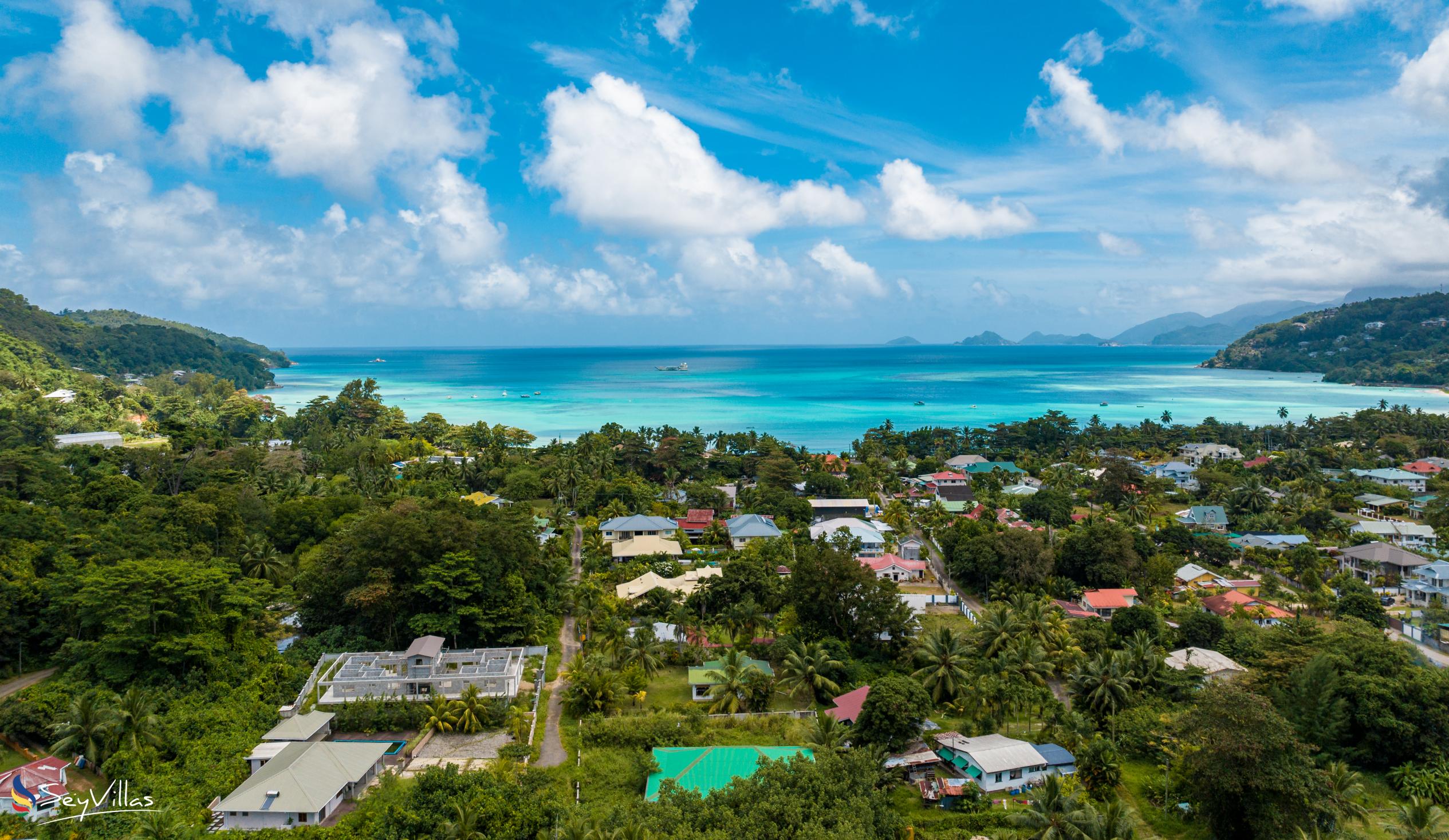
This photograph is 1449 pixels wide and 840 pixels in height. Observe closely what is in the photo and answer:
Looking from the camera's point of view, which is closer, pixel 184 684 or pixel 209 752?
pixel 209 752

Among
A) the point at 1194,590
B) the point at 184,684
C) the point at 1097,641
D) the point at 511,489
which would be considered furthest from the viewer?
the point at 511,489

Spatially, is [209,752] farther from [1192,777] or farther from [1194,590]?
[1194,590]

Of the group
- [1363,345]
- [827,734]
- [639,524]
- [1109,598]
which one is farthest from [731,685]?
[1363,345]

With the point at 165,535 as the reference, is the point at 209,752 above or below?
below

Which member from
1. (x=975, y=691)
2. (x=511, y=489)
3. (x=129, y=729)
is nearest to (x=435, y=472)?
(x=511, y=489)

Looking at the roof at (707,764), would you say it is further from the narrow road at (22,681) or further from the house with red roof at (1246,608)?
the house with red roof at (1246,608)

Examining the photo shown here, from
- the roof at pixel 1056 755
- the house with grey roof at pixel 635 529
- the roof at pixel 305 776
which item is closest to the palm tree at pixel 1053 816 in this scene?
the roof at pixel 1056 755

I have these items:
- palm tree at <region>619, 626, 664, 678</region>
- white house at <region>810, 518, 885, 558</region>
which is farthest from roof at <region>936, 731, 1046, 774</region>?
white house at <region>810, 518, 885, 558</region>
